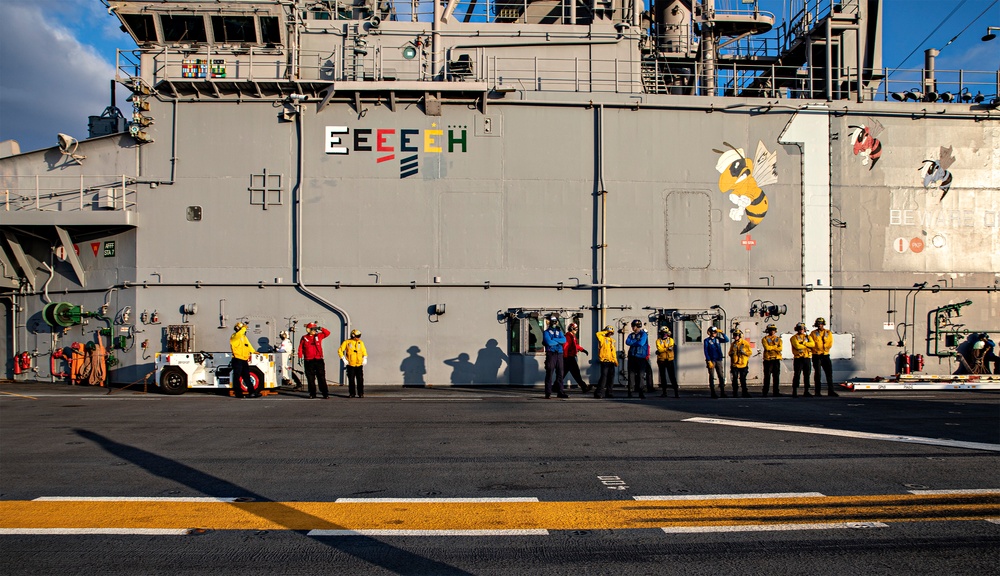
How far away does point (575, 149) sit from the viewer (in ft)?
61.7

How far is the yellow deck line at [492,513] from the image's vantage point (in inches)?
206

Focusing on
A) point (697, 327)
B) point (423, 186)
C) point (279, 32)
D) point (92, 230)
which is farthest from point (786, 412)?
point (92, 230)

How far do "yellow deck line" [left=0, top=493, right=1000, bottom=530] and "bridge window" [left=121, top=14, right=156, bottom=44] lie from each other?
53.7 ft

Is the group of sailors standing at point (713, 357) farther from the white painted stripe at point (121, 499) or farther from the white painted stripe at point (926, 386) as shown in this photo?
the white painted stripe at point (121, 499)

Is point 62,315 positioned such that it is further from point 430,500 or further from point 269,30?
point 430,500

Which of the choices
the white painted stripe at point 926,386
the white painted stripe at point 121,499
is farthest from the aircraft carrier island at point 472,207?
the white painted stripe at point 121,499

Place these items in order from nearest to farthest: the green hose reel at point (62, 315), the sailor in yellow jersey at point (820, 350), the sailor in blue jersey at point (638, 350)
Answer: the sailor in yellow jersey at point (820, 350) → the sailor in blue jersey at point (638, 350) → the green hose reel at point (62, 315)

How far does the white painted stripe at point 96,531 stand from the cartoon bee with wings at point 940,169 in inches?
828

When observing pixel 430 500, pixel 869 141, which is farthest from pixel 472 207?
pixel 430 500

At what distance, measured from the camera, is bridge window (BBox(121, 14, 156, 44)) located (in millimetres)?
18381

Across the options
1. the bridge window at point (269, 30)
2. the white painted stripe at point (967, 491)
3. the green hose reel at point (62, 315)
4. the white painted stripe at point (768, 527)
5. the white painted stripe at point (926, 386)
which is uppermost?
the bridge window at point (269, 30)

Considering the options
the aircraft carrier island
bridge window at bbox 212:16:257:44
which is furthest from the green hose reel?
bridge window at bbox 212:16:257:44

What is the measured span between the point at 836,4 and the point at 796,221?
22.0 ft

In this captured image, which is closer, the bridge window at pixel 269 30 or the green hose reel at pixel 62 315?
the bridge window at pixel 269 30
